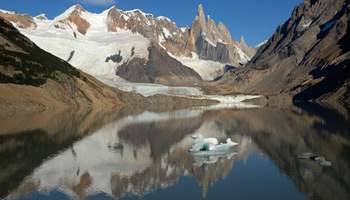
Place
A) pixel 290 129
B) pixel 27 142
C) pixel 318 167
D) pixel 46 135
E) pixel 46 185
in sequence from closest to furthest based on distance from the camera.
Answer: pixel 46 185 → pixel 318 167 → pixel 27 142 → pixel 46 135 → pixel 290 129

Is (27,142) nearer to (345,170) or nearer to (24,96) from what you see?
(345,170)

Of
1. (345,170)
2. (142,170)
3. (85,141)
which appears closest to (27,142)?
(85,141)

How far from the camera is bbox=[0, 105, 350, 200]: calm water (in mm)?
43469

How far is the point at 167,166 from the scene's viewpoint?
56.4 meters

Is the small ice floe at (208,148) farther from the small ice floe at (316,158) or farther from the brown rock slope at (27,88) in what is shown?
the brown rock slope at (27,88)

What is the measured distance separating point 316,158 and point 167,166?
15999 mm

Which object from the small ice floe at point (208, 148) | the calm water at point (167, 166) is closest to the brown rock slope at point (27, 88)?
the calm water at point (167, 166)

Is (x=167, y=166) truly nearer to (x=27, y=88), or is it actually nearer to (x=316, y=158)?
(x=316, y=158)

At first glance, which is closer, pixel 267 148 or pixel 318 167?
pixel 318 167

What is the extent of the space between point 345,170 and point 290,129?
44448 mm

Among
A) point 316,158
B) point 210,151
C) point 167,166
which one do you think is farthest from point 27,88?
point 316,158

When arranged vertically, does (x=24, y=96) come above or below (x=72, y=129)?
above

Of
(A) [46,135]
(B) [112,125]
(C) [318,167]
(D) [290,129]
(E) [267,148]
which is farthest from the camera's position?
(B) [112,125]

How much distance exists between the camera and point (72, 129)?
99438 mm
